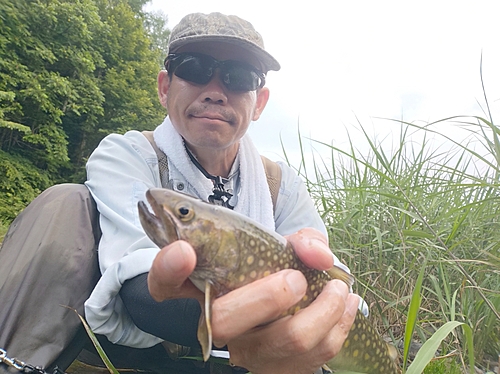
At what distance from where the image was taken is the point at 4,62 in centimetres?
1203

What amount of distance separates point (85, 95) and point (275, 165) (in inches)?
618

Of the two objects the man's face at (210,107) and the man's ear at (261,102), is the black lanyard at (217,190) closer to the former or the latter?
the man's face at (210,107)

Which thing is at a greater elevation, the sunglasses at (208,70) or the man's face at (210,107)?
the sunglasses at (208,70)

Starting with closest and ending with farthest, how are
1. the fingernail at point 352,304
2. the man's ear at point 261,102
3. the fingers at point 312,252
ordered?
the fingers at point 312,252 → the fingernail at point 352,304 → the man's ear at point 261,102

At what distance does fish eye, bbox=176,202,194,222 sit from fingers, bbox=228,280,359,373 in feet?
1.45

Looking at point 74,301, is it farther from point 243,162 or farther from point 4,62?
point 4,62

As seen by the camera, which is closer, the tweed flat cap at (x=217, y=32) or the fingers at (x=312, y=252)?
the fingers at (x=312, y=252)

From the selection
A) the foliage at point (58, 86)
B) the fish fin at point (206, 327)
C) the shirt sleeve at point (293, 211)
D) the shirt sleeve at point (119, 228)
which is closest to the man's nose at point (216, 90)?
the shirt sleeve at point (119, 228)

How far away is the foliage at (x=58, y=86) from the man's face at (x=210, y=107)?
36.2ft

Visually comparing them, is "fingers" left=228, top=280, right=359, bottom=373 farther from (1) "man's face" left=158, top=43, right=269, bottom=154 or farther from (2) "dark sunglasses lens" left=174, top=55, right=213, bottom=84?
(2) "dark sunglasses lens" left=174, top=55, right=213, bottom=84

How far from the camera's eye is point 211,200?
2248mm

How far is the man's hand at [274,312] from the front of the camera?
3.50ft

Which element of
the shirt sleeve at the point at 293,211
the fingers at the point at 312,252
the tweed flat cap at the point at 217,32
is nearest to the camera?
the fingers at the point at 312,252

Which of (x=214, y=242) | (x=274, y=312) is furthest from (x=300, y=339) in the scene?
(x=214, y=242)
